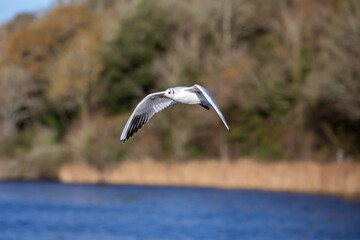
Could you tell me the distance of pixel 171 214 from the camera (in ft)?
82.0

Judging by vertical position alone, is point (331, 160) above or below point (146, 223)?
above

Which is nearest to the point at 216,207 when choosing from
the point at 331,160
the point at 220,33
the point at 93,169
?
the point at 331,160

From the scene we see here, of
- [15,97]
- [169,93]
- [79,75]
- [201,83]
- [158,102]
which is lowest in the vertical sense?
[169,93]

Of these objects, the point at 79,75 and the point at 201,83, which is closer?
the point at 201,83

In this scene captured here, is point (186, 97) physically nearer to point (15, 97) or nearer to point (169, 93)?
point (169, 93)

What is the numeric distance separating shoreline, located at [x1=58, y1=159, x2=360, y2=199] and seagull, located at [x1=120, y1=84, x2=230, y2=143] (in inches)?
608

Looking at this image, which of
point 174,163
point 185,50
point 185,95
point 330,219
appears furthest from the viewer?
point 185,50

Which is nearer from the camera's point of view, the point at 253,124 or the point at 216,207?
the point at 216,207

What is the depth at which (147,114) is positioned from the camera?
477 inches

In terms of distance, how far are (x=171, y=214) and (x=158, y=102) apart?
13.3 metres

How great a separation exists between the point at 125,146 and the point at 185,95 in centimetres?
2587

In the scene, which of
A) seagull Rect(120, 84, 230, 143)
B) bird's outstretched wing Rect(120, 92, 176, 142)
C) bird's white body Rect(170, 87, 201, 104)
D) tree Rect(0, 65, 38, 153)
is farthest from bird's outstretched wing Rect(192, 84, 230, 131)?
tree Rect(0, 65, 38, 153)

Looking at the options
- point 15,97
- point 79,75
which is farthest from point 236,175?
point 15,97

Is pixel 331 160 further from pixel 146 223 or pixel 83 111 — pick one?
pixel 83 111
